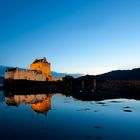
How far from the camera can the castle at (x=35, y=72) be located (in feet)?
263

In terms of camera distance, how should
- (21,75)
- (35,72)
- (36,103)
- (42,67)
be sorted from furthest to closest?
(42,67) → (35,72) → (21,75) → (36,103)

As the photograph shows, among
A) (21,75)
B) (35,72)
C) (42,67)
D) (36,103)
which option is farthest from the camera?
(42,67)

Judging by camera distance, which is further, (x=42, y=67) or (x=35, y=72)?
(x=42, y=67)

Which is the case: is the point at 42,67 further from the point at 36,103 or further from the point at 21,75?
the point at 36,103

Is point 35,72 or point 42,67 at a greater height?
point 42,67

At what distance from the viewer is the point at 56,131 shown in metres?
14.7

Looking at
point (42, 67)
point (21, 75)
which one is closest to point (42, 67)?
point (42, 67)

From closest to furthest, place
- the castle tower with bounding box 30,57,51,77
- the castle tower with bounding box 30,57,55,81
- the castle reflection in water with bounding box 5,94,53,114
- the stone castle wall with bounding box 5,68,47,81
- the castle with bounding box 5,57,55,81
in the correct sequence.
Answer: the castle reflection in water with bounding box 5,94,53,114 → the stone castle wall with bounding box 5,68,47,81 → the castle with bounding box 5,57,55,81 → the castle tower with bounding box 30,57,55,81 → the castle tower with bounding box 30,57,51,77

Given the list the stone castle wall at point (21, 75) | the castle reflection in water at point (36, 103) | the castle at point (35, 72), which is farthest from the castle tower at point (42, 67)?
the castle reflection in water at point (36, 103)

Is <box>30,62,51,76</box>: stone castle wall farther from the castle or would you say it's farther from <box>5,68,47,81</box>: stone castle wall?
<box>5,68,47,81</box>: stone castle wall

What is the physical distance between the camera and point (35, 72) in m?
93.1

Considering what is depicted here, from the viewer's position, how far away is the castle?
80.3 m

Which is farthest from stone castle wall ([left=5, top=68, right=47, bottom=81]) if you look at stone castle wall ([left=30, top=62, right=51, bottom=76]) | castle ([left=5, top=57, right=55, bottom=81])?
stone castle wall ([left=30, top=62, right=51, bottom=76])

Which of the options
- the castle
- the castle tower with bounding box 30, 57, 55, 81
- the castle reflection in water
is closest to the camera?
the castle reflection in water
